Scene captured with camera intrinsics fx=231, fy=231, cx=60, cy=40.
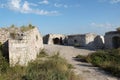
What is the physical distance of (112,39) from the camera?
24.7 m

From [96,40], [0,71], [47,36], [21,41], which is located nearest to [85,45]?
[96,40]

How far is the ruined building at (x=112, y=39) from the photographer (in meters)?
24.5

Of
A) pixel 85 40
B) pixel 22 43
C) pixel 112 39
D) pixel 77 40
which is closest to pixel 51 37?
pixel 77 40

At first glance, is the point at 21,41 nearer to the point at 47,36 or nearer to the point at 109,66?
the point at 109,66

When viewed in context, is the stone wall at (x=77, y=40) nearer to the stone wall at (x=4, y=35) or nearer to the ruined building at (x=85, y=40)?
the ruined building at (x=85, y=40)

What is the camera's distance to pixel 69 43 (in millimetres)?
29844

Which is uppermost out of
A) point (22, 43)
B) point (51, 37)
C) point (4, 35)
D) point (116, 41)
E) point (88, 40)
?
point (51, 37)

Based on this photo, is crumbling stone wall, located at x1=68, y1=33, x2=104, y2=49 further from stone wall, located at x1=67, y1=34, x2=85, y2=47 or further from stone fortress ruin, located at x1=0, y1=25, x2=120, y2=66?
stone fortress ruin, located at x1=0, y1=25, x2=120, y2=66

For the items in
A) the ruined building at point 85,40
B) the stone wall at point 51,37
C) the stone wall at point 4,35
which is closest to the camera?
the stone wall at point 4,35

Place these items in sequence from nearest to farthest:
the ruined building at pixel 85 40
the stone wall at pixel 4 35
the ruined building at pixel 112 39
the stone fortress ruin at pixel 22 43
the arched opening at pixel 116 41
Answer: the stone fortress ruin at pixel 22 43 < the stone wall at pixel 4 35 < the ruined building at pixel 112 39 < the arched opening at pixel 116 41 < the ruined building at pixel 85 40

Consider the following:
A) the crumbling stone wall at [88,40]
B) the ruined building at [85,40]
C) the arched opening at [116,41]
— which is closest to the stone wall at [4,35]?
the ruined building at [85,40]

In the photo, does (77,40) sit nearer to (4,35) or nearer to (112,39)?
(112,39)

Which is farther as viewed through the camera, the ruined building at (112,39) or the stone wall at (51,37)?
the stone wall at (51,37)

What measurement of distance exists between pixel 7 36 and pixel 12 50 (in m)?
2.62
